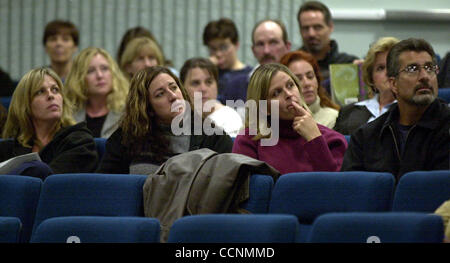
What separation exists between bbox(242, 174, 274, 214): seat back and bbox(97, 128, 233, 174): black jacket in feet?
1.51

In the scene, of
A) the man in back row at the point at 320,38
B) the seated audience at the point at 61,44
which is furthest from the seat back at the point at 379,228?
the seated audience at the point at 61,44

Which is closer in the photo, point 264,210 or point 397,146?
point 264,210

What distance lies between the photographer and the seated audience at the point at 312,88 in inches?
101

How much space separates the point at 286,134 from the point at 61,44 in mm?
1604

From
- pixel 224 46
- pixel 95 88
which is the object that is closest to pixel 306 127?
pixel 95 88

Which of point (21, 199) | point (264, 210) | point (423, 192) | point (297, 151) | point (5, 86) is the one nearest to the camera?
point (423, 192)

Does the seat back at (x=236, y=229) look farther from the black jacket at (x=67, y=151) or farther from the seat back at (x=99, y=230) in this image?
the black jacket at (x=67, y=151)

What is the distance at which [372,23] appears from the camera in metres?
3.87

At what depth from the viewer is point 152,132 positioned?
230 centimetres

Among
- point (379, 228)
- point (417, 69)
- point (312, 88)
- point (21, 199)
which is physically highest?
point (417, 69)

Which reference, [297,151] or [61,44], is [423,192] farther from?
[61,44]

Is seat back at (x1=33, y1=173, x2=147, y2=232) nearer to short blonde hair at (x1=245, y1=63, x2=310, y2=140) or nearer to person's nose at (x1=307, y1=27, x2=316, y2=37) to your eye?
short blonde hair at (x1=245, y1=63, x2=310, y2=140)

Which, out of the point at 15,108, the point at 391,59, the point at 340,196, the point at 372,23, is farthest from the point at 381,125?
the point at 372,23

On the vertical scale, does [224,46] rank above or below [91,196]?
above
